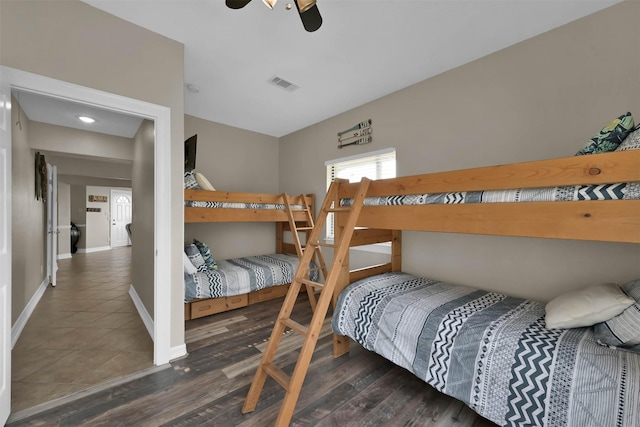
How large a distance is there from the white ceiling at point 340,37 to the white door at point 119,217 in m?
8.51

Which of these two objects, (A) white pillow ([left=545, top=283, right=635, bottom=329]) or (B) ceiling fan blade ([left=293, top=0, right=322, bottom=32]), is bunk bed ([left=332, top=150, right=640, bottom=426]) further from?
(B) ceiling fan blade ([left=293, top=0, right=322, bottom=32])

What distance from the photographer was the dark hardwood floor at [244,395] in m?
1.56

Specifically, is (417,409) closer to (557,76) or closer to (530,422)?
(530,422)

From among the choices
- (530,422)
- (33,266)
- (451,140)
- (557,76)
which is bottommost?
(530,422)

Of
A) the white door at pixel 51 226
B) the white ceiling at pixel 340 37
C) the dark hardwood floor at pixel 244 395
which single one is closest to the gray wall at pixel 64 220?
the white door at pixel 51 226

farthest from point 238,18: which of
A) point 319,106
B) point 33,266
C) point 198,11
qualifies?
point 33,266

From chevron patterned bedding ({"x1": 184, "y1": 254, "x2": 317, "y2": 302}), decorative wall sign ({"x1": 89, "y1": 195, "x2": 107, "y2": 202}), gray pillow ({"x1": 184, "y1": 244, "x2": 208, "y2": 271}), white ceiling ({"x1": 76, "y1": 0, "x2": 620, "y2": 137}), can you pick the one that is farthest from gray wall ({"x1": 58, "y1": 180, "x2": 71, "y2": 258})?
white ceiling ({"x1": 76, "y1": 0, "x2": 620, "y2": 137})

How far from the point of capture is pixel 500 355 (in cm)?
139

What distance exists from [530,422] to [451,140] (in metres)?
2.23

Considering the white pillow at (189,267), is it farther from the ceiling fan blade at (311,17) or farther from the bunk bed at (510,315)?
the ceiling fan blade at (311,17)

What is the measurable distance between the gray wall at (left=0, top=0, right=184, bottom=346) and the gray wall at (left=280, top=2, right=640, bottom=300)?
→ 7.56 feet

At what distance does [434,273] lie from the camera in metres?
2.69

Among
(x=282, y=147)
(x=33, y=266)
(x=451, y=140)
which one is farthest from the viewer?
(x=282, y=147)

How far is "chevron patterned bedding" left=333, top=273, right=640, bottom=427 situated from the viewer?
1.14 meters
